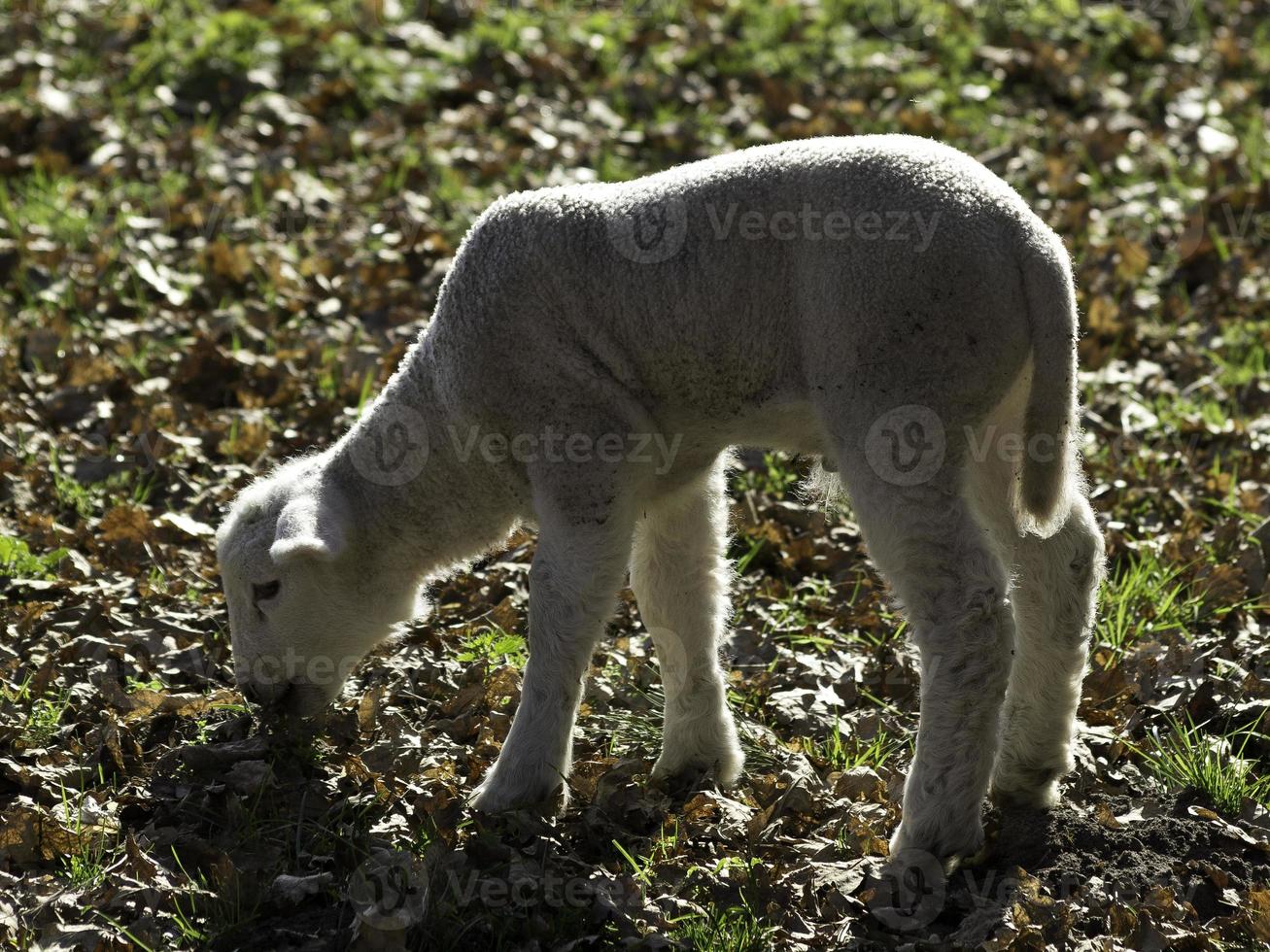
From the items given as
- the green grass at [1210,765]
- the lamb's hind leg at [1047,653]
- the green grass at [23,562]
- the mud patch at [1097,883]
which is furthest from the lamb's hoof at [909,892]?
the green grass at [23,562]

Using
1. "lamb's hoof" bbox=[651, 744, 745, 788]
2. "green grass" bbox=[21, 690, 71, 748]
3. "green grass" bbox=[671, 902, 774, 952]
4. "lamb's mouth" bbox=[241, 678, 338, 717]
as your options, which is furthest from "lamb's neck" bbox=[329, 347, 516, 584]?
"green grass" bbox=[671, 902, 774, 952]

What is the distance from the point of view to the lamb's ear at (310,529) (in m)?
4.22

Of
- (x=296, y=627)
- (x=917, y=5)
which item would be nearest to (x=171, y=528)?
(x=296, y=627)

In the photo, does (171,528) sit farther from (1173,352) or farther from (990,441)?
(1173,352)

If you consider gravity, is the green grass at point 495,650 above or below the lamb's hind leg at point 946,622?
below

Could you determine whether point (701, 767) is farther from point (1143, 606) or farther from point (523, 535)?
point (1143, 606)

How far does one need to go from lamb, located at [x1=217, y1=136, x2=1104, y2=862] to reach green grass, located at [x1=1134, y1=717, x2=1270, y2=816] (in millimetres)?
342

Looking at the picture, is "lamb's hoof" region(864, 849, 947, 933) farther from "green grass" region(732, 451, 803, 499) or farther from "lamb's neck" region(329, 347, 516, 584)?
"green grass" region(732, 451, 803, 499)

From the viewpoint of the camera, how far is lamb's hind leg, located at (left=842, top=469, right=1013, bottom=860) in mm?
3742

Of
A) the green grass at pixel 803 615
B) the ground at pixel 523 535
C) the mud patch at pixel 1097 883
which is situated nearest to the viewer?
the mud patch at pixel 1097 883

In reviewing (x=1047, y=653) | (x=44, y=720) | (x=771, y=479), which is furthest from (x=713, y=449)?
(x=44, y=720)

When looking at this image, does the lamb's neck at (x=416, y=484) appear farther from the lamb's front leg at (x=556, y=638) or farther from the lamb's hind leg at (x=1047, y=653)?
the lamb's hind leg at (x=1047, y=653)

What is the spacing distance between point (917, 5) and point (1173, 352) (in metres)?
4.67

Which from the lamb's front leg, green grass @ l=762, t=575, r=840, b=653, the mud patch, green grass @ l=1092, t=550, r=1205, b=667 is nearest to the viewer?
the mud patch
